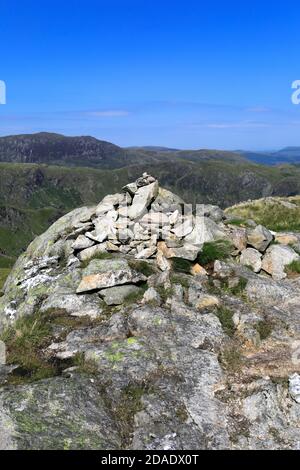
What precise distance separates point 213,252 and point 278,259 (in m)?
3.56

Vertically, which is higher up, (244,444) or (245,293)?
(245,293)

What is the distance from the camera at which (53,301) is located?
19.2 meters

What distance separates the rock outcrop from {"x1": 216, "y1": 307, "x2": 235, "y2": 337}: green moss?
Answer: 0.08m

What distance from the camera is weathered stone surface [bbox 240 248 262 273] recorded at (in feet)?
74.2

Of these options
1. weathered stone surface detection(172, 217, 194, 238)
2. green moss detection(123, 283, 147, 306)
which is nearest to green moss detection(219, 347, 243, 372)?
green moss detection(123, 283, 147, 306)

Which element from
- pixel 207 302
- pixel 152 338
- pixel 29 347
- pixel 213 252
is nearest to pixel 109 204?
pixel 213 252

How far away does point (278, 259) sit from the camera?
23203 mm

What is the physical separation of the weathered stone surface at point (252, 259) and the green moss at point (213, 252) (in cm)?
82

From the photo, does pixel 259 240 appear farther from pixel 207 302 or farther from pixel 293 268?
pixel 207 302

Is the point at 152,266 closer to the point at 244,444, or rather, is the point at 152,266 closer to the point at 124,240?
the point at 124,240

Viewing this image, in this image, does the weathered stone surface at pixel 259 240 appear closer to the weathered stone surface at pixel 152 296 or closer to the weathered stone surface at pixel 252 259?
the weathered stone surface at pixel 252 259

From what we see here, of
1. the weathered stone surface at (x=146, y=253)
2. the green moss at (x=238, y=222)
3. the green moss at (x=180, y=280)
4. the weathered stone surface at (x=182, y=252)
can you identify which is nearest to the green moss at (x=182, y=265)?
the weathered stone surface at (x=182, y=252)

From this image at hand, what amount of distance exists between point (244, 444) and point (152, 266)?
10475 millimetres

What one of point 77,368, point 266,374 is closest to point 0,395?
point 77,368
